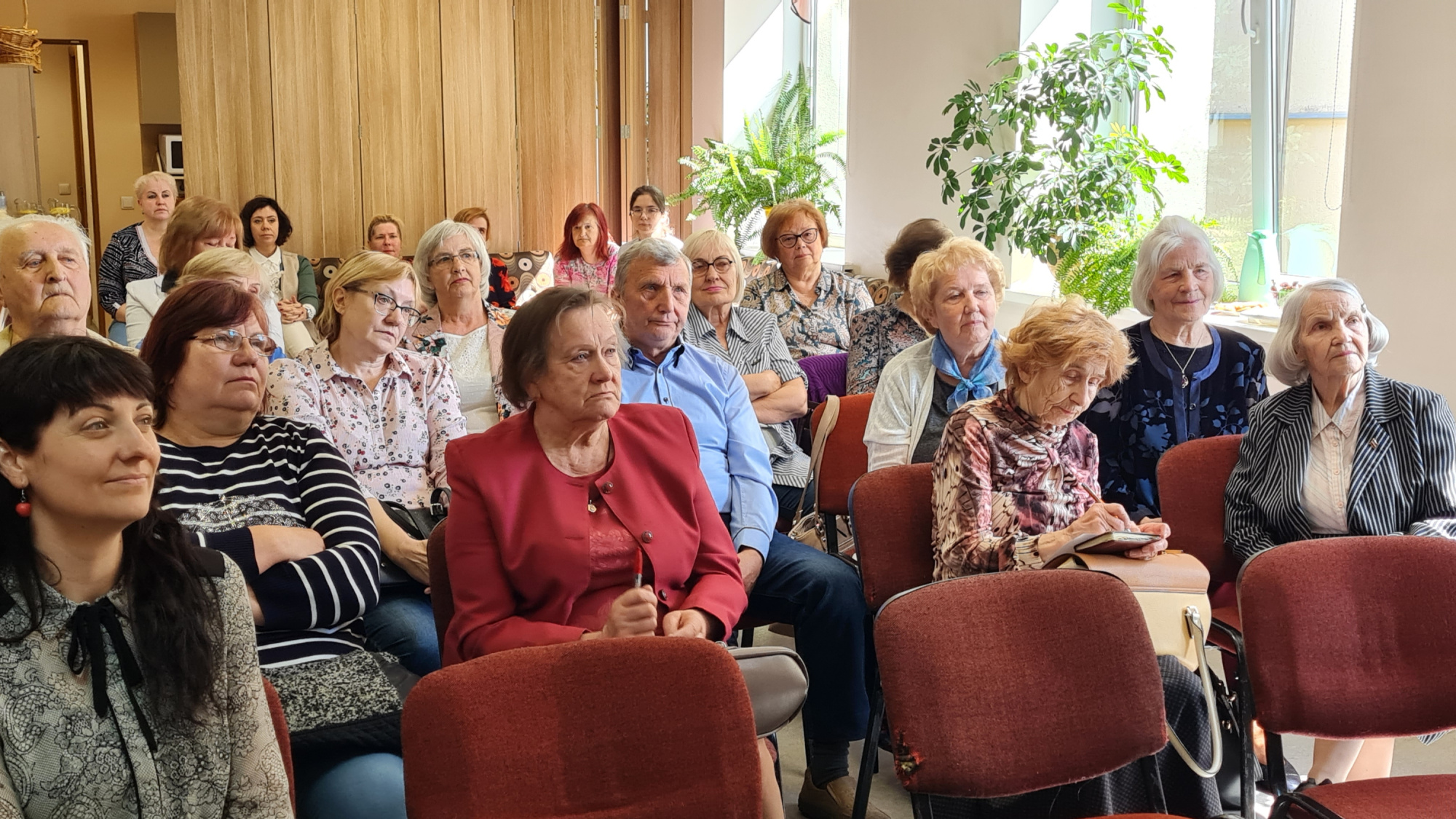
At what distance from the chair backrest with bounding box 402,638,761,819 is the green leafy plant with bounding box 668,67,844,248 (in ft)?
21.7

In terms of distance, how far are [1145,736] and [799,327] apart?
10.8 feet

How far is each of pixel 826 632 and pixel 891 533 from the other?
0.32m

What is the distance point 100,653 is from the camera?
1551 mm

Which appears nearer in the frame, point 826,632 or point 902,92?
point 826,632

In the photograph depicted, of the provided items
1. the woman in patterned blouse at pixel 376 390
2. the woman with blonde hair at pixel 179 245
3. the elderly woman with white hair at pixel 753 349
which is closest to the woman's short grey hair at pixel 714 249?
the elderly woman with white hair at pixel 753 349

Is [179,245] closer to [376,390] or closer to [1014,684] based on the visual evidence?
[376,390]

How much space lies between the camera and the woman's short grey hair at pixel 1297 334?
120 inches

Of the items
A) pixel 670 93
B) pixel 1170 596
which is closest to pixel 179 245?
pixel 1170 596

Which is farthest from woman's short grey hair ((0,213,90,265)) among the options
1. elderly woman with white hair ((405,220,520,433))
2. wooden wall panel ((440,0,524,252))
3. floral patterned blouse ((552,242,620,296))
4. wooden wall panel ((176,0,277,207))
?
wooden wall panel ((440,0,524,252))

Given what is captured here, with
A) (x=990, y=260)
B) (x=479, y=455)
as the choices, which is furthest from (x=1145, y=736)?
(x=990, y=260)

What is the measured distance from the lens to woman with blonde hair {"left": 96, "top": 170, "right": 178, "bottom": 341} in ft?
21.4

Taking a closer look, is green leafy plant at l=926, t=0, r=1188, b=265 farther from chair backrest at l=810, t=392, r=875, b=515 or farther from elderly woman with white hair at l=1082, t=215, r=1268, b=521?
chair backrest at l=810, t=392, r=875, b=515

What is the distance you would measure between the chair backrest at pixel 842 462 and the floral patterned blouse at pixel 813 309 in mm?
1430

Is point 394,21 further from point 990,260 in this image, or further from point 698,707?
point 698,707
